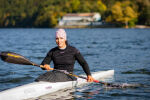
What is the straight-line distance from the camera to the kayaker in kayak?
33.1ft

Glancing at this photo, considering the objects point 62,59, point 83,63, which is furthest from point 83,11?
point 83,63

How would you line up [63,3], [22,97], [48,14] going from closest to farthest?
[22,97] → [48,14] → [63,3]

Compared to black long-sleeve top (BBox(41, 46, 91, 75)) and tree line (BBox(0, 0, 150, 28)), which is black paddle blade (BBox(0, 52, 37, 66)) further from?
tree line (BBox(0, 0, 150, 28))

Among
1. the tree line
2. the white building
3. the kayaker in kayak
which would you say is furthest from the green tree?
the kayaker in kayak

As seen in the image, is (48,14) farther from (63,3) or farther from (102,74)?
(102,74)

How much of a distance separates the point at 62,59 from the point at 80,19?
424 ft

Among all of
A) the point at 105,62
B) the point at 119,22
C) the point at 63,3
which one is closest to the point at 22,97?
the point at 105,62

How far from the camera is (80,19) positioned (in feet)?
455

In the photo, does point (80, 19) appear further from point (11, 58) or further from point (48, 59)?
point (11, 58)

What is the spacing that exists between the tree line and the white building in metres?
2.92

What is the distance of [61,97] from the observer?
10344mm

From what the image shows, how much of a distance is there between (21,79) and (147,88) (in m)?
5.62

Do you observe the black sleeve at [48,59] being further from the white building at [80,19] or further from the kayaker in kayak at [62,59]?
the white building at [80,19]

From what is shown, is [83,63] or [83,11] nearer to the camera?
[83,63]
